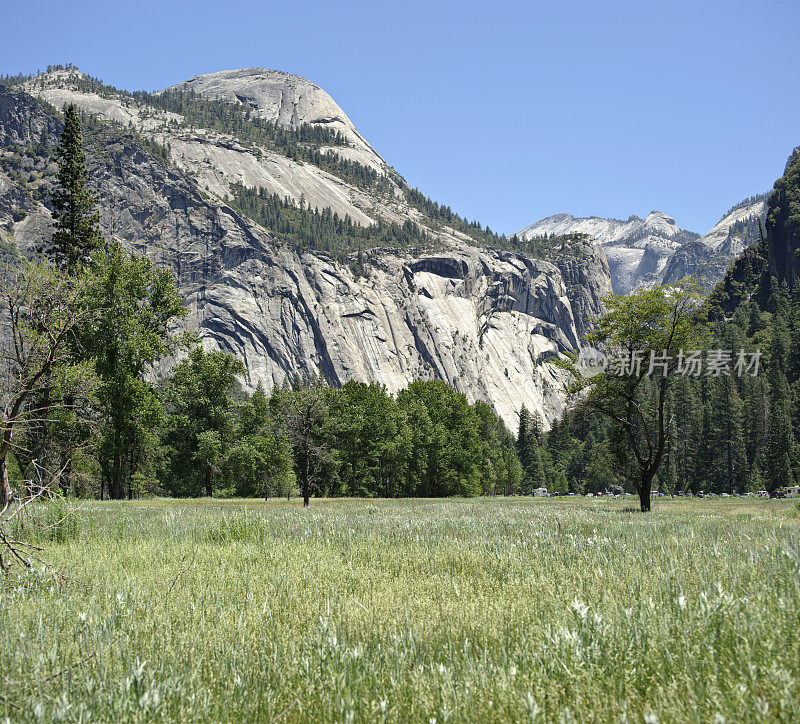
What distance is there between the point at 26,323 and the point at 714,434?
11664 cm

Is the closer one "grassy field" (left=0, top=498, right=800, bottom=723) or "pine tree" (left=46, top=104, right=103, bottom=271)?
"grassy field" (left=0, top=498, right=800, bottom=723)

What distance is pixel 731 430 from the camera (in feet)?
325

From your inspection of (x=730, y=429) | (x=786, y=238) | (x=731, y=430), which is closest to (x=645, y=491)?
(x=731, y=430)

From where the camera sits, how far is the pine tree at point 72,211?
38.4 m

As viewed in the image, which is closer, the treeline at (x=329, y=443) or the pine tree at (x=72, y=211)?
the pine tree at (x=72, y=211)

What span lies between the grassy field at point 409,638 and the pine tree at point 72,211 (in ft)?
123

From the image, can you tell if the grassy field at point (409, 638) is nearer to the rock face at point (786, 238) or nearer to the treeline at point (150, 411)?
the treeline at point (150, 411)

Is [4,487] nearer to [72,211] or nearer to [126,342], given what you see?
[126,342]

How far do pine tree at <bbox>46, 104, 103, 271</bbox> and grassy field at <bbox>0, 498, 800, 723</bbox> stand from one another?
37.6 m

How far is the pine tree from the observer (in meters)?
38.4

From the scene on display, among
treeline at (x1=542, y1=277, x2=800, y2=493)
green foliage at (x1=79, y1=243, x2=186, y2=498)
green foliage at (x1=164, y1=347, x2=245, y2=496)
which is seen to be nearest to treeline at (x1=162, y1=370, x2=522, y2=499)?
green foliage at (x1=164, y1=347, x2=245, y2=496)

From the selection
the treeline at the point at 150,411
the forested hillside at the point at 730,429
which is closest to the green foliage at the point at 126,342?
the treeline at the point at 150,411

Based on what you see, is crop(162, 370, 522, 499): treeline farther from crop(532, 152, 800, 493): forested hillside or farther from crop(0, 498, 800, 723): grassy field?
crop(0, 498, 800, 723): grassy field

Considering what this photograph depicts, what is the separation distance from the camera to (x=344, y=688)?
347 centimetres
